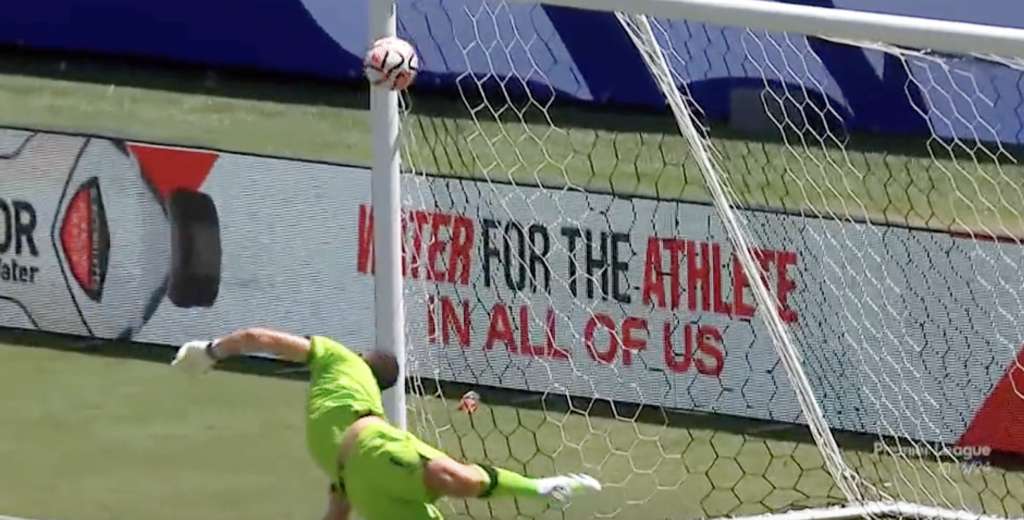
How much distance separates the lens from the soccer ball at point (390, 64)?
6520mm

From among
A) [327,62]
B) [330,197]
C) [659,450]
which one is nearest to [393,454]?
[659,450]

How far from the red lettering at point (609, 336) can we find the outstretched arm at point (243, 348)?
8.13ft

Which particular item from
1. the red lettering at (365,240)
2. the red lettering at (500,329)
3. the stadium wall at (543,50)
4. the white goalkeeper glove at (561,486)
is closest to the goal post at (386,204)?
the white goalkeeper glove at (561,486)

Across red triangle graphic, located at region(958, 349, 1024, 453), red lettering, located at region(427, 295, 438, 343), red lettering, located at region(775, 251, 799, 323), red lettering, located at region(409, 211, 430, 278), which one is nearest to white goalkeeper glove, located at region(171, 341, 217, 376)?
red lettering, located at region(409, 211, 430, 278)

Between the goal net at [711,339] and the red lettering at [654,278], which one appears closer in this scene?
the goal net at [711,339]

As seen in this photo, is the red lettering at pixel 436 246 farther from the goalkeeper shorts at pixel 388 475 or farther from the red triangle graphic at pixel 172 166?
the goalkeeper shorts at pixel 388 475

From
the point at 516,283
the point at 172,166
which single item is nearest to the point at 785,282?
the point at 516,283

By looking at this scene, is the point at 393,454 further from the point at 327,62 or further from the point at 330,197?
the point at 327,62

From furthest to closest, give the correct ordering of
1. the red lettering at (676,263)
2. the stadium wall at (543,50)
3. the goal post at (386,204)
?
the stadium wall at (543,50)
the red lettering at (676,263)
the goal post at (386,204)

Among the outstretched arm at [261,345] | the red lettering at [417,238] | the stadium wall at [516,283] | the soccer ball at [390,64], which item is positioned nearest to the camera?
the outstretched arm at [261,345]

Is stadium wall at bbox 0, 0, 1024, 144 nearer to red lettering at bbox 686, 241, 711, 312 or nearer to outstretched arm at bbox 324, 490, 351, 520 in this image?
red lettering at bbox 686, 241, 711, 312

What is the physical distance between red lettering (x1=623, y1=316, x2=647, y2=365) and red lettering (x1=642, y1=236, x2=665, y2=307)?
9 centimetres

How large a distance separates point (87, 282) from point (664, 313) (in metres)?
3.00

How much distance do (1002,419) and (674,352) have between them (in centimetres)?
136
